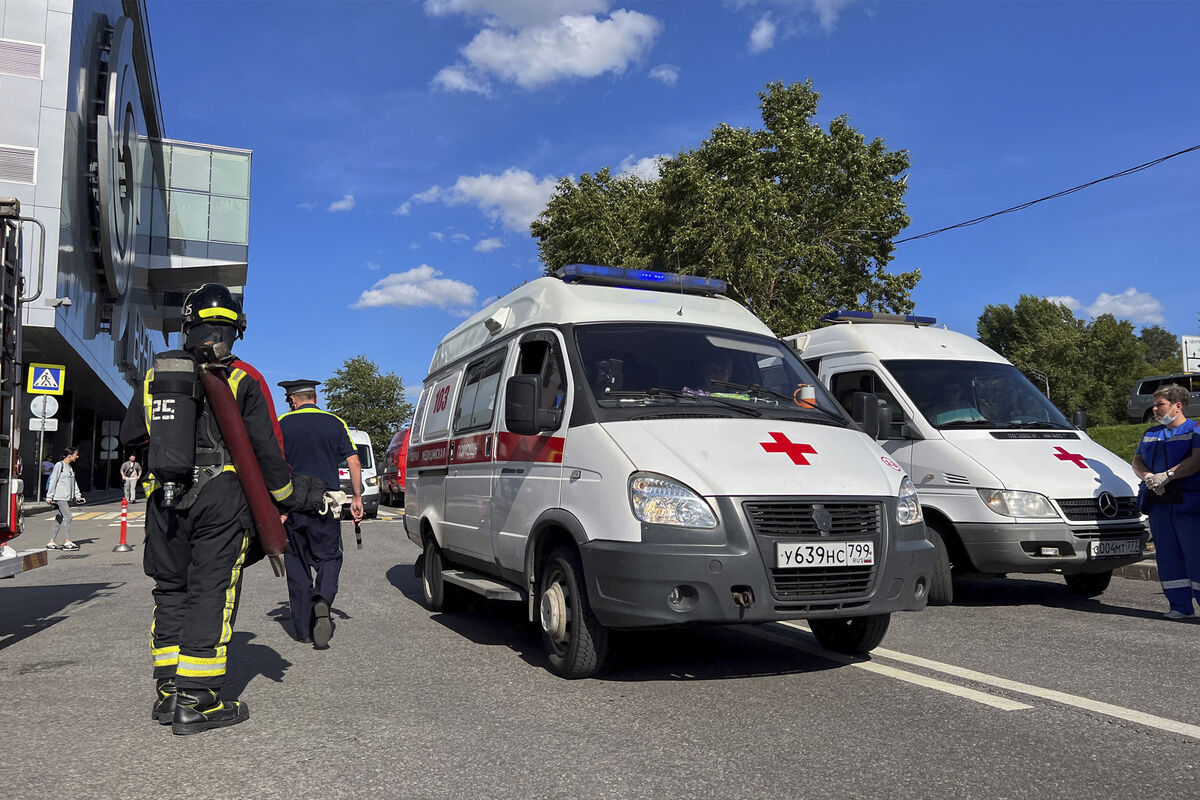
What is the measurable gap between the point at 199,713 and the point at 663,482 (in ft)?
7.60

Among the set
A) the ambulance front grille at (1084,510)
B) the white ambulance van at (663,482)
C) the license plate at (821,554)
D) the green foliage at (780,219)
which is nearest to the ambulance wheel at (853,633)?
the white ambulance van at (663,482)

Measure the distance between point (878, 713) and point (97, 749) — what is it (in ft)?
11.0

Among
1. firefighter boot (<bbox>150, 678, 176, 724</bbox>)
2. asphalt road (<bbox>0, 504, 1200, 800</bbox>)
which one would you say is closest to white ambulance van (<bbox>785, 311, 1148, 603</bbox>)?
asphalt road (<bbox>0, 504, 1200, 800</bbox>)

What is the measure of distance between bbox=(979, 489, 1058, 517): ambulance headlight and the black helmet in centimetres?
550

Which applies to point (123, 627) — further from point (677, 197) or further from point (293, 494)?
point (677, 197)

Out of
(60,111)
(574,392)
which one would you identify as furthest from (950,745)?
(60,111)

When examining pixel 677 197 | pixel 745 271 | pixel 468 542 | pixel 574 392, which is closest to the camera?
pixel 574 392

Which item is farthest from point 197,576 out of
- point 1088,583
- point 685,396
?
point 1088,583

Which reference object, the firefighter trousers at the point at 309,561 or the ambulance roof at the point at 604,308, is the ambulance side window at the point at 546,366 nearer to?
the ambulance roof at the point at 604,308

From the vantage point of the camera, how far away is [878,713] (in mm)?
4375

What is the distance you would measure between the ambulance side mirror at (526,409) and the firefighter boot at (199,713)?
2.00m

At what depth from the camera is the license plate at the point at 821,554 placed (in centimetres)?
464

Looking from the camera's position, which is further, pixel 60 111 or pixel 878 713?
pixel 60 111

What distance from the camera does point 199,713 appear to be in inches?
167
